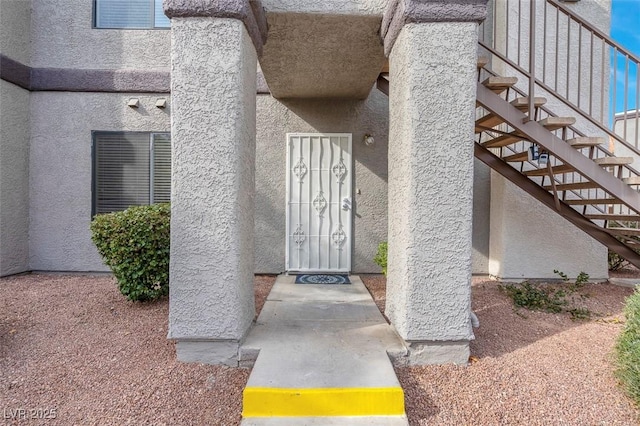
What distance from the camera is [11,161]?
546 centimetres

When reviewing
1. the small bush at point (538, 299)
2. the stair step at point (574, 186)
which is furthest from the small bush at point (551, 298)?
the stair step at point (574, 186)

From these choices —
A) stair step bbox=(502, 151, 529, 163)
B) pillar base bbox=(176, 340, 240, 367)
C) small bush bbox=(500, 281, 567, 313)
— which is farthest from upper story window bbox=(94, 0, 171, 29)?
small bush bbox=(500, 281, 567, 313)

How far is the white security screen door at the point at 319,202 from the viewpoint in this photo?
5824 millimetres

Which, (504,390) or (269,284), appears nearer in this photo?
(504,390)

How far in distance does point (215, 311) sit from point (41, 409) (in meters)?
1.23

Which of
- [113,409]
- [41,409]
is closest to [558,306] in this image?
[113,409]

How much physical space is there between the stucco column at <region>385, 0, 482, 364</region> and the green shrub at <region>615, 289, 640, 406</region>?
1.04 meters

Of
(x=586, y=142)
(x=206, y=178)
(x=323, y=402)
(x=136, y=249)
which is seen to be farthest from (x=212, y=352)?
(x=586, y=142)

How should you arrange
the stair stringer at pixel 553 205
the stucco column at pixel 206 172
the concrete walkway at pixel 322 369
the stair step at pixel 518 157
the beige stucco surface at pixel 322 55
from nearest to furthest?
the concrete walkway at pixel 322 369, the stucco column at pixel 206 172, the beige stucco surface at pixel 322 55, the stair step at pixel 518 157, the stair stringer at pixel 553 205

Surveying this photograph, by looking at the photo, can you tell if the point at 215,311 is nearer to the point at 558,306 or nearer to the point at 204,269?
the point at 204,269

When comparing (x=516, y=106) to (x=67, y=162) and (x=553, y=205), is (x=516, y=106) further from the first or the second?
(x=67, y=162)

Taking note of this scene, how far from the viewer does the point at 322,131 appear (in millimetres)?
5824

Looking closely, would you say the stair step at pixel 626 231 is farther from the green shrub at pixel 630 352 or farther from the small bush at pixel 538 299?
the green shrub at pixel 630 352

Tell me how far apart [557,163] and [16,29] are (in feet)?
27.8
